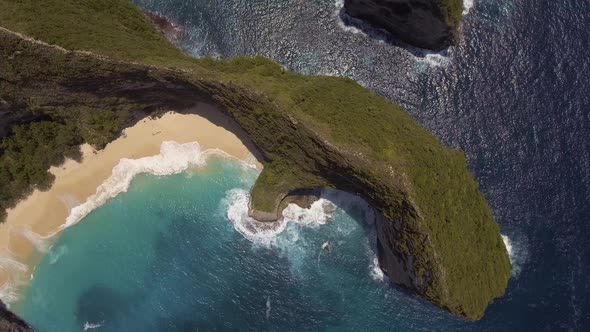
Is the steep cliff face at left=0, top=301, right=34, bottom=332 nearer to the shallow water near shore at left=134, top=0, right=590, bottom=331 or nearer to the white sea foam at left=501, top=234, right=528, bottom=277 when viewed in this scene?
the shallow water near shore at left=134, top=0, right=590, bottom=331

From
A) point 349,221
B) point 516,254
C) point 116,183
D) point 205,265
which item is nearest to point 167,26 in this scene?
point 116,183

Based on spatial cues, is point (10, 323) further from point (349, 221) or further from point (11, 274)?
point (349, 221)

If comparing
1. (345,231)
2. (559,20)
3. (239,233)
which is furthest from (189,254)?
(559,20)

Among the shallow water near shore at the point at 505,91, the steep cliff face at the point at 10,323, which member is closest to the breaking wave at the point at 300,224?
the shallow water near shore at the point at 505,91

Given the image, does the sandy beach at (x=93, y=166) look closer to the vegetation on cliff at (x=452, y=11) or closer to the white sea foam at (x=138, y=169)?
the white sea foam at (x=138, y=169)

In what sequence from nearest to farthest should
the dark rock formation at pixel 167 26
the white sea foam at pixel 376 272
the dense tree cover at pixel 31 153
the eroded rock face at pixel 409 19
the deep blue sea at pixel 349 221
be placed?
the eroded rock face at pixel 409 19 < the dense tree cover at pixel 31 153 < the deep blue sea at pixel 349 221 < the white sea foam at pixel 376 272 < the dark rock formation at pixel 167 26

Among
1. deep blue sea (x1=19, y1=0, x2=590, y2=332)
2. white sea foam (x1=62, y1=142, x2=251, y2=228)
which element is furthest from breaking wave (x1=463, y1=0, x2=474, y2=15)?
white sea foam (x1=62, y1=142, x2=251, y2=228)
